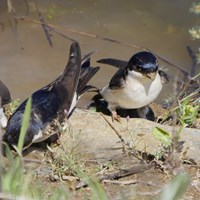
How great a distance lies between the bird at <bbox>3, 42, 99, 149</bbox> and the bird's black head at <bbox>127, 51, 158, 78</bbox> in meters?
0.37

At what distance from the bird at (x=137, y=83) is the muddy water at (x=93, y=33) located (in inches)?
31.6

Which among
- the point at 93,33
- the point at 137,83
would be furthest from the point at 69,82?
the point at 93,33

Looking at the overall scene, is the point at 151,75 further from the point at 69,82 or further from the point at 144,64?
the point at 69,82

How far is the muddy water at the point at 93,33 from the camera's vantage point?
18.7ft

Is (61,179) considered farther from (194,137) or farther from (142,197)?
(194,137)

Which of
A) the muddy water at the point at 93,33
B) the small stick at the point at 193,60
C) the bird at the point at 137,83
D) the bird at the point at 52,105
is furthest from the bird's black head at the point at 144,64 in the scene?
the small stick at the point at 193,60

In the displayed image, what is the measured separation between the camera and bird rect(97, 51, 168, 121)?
14.7 feet

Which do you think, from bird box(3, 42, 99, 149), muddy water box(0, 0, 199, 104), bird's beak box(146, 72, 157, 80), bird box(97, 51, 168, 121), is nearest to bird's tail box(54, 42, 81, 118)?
bird box(3, 42, 99, 149)

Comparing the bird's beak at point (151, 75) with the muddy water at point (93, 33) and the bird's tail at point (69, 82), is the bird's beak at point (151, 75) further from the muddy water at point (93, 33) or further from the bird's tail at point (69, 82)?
the muddy water at point (93, 33)

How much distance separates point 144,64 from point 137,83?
169mm

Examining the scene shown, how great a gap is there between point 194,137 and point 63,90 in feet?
3.09

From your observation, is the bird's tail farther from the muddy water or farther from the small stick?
the small stick

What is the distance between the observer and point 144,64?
14.7ft

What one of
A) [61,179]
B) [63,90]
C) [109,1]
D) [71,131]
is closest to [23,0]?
[109,1]
